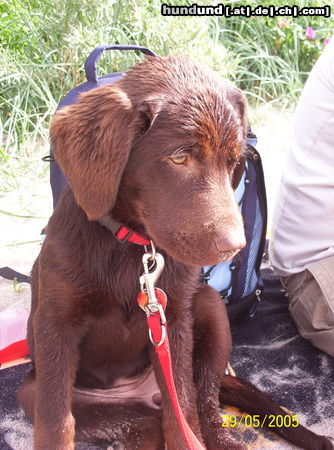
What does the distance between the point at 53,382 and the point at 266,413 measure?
0.75m

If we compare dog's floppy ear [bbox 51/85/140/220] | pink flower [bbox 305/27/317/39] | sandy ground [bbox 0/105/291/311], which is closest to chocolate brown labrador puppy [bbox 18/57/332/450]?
dog's floppy ear [bbox 51/85/140/220]

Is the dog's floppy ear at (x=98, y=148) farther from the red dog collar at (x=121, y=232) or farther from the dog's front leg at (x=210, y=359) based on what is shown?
the dog's front leg at (x=210, y=359)

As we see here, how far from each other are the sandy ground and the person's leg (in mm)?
887

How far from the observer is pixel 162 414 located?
1.86 m

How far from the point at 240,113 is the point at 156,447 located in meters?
1.09

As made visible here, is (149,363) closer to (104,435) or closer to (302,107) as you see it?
(104,435)

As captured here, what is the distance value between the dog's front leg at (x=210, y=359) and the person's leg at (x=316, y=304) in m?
0.54

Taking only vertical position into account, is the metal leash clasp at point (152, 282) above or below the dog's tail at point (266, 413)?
above

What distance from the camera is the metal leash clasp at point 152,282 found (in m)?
1.58

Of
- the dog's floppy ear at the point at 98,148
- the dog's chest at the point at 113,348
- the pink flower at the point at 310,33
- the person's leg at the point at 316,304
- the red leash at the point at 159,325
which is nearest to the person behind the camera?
the dog's floppy ear at the point at 98,148

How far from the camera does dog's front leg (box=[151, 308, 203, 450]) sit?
69.4 inches

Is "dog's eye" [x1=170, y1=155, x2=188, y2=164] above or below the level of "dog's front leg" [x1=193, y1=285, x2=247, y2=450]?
above

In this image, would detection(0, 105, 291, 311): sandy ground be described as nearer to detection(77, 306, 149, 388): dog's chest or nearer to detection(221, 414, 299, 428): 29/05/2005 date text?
detection(77, 306, 149, 388): dog's chest

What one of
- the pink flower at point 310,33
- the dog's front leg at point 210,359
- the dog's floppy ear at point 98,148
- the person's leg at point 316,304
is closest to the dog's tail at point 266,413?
the dog's front leg at point 210,359
